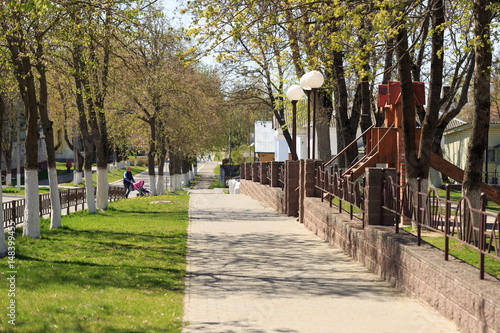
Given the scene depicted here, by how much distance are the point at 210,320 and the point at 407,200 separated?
3364 mm

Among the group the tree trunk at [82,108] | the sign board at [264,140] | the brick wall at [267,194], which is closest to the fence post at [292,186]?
the brick wall at [267,194]

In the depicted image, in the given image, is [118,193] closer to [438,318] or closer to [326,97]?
[326,97]

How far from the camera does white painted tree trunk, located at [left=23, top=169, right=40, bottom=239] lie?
1260 centimetres

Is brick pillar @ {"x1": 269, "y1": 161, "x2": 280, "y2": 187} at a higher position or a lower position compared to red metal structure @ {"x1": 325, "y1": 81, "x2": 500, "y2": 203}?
lower

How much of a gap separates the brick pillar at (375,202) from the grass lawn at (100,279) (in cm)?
304

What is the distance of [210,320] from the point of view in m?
6.35

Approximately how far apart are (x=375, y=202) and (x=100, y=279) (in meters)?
4.28

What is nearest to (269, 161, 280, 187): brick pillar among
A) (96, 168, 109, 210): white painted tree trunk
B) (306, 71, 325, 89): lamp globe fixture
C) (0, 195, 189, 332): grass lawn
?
(96, 168, 109, 210): white painted tree trunk

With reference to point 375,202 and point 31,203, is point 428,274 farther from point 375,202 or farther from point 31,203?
point 31,203

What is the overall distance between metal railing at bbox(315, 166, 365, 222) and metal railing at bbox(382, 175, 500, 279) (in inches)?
Answer: 48.4

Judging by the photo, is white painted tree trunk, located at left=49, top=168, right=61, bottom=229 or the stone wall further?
white painted tree trunk, located at left=49, top=168, right=61, bottom=229

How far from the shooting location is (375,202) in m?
9.45

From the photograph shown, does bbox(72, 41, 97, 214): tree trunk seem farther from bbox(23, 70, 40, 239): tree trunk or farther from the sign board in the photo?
the sign board

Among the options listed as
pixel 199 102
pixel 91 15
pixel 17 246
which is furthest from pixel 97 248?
pixel 199 102
